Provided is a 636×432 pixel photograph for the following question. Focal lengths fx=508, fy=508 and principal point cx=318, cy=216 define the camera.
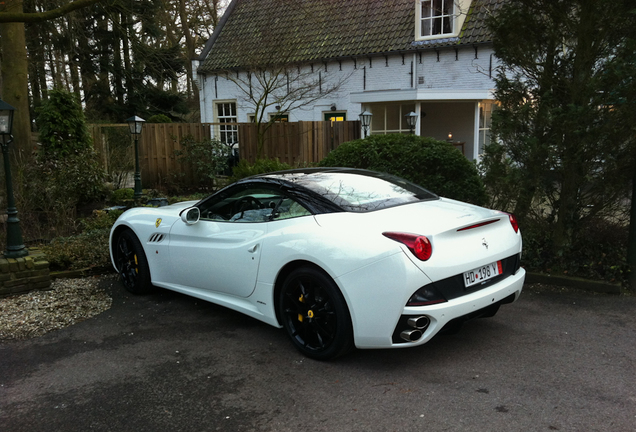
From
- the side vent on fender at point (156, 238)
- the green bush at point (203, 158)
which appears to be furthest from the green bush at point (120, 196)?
the side vent on fender at point (156, 238)

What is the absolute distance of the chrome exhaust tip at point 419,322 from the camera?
3336mm

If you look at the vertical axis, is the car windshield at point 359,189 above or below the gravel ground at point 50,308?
above

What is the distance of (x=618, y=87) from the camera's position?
506 centimetres

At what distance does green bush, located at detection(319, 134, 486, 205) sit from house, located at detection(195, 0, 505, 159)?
725 centimetres

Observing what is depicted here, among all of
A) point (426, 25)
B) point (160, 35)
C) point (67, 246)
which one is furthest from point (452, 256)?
point (160, 35)

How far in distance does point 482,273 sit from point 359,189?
47.1 inches

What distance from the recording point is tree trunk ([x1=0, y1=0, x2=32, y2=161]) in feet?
40.2

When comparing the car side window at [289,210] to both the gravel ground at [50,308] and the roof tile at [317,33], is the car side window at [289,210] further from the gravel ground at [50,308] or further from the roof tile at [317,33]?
the roof tile at [317,33]

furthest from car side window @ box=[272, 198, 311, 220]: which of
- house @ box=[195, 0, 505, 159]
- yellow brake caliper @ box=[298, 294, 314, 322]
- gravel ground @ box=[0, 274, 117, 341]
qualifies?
house @ box=[195, 0, 505, 159]

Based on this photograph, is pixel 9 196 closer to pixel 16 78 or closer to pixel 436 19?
pixel 16 78

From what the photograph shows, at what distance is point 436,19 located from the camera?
A: 605 inches

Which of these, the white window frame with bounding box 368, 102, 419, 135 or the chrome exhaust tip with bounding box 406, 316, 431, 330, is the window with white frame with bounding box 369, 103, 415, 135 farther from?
the chrome exhaust tip with bounding box 406, 316, 431, 330

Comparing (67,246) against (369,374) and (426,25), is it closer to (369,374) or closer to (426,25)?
(369,374)

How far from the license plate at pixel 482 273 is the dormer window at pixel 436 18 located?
13066mm
